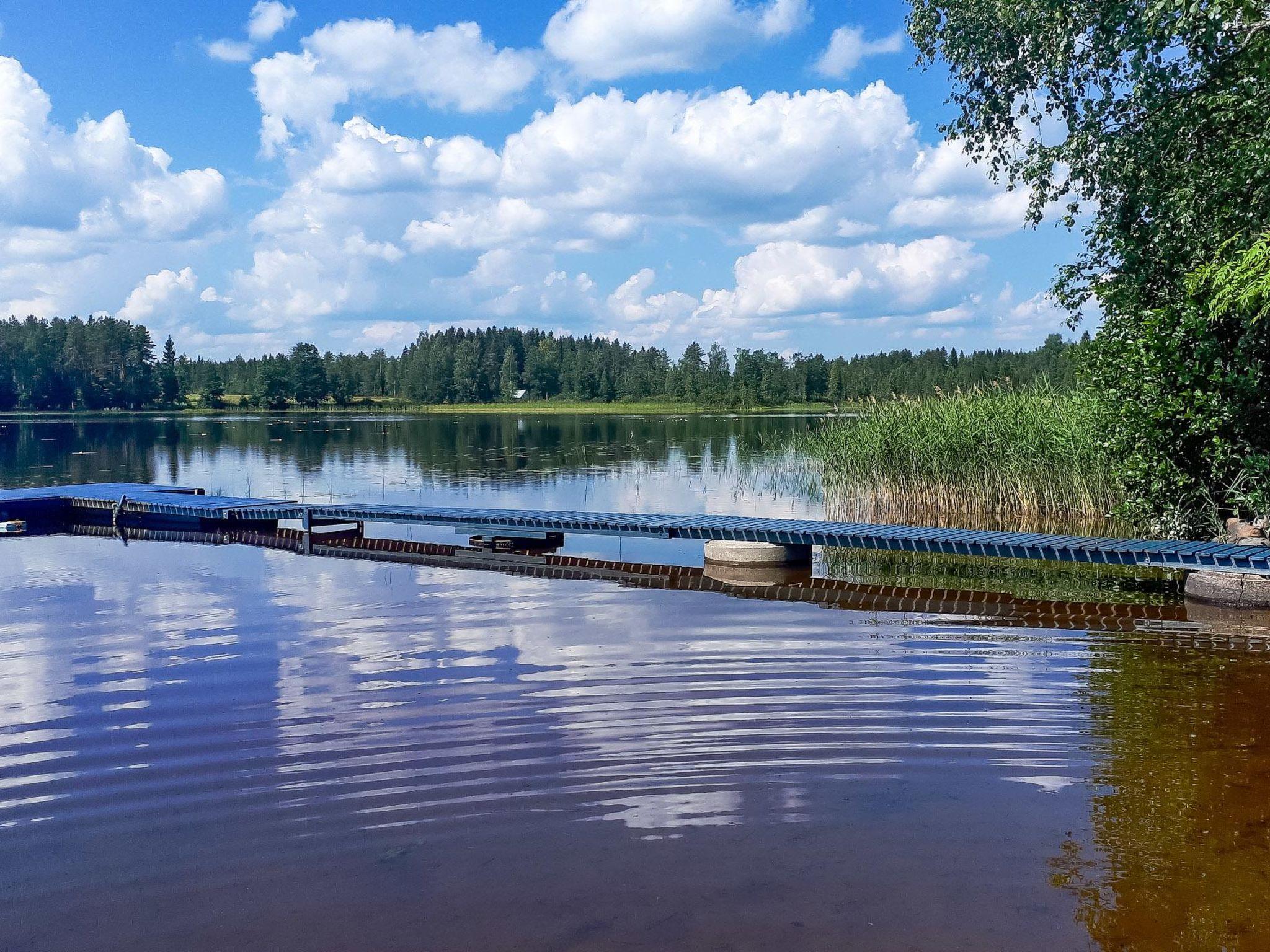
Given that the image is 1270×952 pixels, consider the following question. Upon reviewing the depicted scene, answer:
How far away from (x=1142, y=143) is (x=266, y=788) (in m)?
10.3

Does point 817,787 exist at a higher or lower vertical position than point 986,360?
lower

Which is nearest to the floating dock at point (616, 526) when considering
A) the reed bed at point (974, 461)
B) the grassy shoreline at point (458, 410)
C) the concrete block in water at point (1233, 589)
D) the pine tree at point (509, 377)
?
the concrete block in water at point (1233, 589)

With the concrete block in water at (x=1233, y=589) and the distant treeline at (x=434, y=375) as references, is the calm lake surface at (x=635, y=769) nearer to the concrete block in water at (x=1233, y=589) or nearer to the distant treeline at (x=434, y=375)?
the concrete block in water at (x=1233, y=589)

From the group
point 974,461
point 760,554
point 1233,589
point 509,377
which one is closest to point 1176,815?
point 1233,589

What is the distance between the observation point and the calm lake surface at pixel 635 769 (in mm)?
4234

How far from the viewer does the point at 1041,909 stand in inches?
166

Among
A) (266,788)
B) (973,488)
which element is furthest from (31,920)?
(973,488)

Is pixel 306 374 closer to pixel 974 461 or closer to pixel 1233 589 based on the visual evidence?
pixel 974 461

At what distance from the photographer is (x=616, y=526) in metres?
14.4

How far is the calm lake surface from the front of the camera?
4.23m

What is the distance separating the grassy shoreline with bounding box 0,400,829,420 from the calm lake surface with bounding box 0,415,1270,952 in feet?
225

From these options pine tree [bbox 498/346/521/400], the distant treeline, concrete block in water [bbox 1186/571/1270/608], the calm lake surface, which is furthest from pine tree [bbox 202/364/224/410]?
concrete block in water [bbox 1186/571/1270/608]

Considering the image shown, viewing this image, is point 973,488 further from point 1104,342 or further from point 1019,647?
point 1019,647

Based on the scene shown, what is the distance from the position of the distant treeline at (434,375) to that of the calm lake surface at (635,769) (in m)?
68.7
